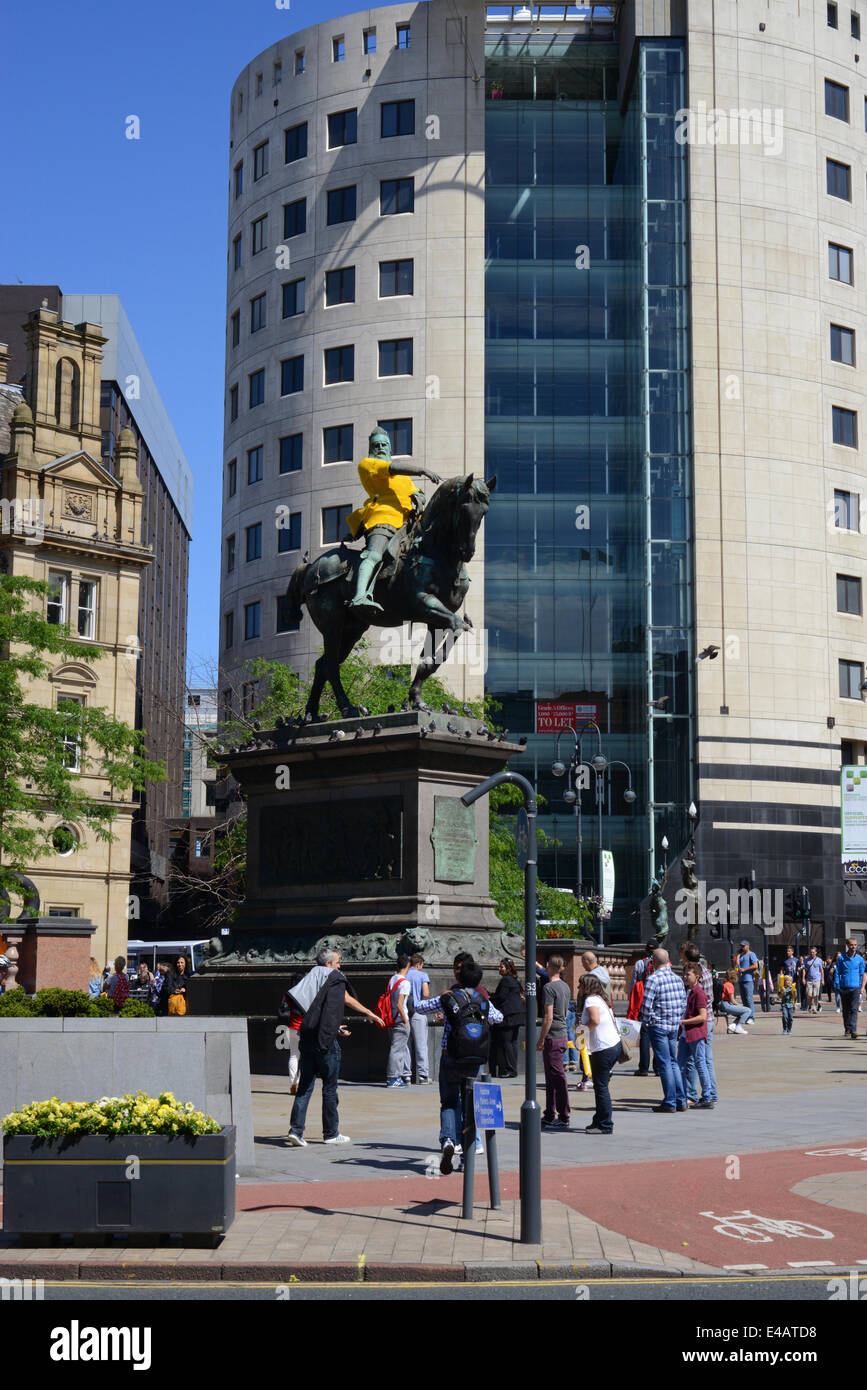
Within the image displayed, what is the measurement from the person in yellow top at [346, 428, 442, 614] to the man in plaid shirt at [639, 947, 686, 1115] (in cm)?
776

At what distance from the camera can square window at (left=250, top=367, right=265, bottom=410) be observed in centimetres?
8088

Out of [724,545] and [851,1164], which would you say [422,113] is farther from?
[851,1164]

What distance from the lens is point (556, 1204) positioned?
1320 cm

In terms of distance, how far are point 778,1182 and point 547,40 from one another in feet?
249

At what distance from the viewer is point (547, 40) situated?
80875 millimetres

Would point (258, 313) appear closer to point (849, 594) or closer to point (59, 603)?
point (59, 603)

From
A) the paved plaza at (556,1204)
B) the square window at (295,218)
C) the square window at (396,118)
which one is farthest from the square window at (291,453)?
the paved plaza at (556,1204)

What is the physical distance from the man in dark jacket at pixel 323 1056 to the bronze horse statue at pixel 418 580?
8000 millimetres

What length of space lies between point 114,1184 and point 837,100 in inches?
3041

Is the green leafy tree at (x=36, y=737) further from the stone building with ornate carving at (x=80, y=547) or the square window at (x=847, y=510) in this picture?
the square window at (x=847, y=510)

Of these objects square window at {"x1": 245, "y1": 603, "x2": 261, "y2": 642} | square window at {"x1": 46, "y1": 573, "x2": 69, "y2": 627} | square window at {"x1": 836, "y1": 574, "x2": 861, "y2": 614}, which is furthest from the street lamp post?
square window at {"x1": 245, "y1": 603, "x2": 261, "y2": 642}

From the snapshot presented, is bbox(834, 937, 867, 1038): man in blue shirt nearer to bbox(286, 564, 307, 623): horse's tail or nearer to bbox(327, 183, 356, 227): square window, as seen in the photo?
bbox(286, 564, 307, 623): horse's tail
